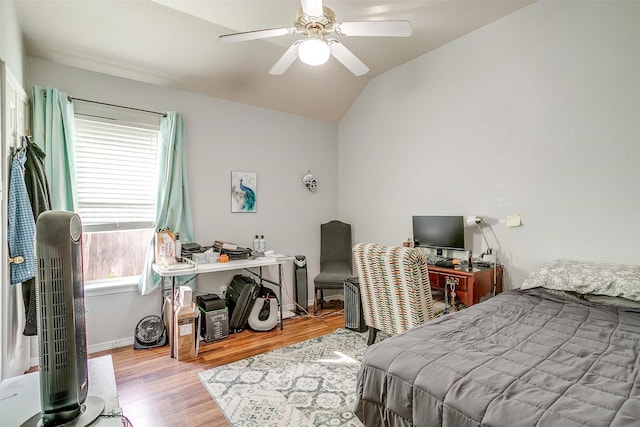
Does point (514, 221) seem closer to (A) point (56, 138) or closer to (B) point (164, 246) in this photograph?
(B) point (164, 246)

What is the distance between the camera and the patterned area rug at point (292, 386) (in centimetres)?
197

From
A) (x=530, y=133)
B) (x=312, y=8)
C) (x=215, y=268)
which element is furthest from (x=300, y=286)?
(x=312, y=8)

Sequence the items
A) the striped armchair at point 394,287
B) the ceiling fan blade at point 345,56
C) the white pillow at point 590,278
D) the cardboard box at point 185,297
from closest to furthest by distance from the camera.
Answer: the white pillow at point 590,278 < the ceiling fan blade at point 345,56 < the striped armchair at point 394,287 < the cardboard box at point 185,297

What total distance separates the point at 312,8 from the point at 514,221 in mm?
2430

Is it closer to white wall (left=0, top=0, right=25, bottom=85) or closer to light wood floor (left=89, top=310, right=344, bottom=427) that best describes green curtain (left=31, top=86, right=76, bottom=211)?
white wall (left=0, top=0, right=25, bottom=85)

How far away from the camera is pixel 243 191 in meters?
3.85

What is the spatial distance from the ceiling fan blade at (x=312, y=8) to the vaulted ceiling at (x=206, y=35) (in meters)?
0.85

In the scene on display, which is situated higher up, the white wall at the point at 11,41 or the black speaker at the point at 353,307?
the white wall at the point at 11,41

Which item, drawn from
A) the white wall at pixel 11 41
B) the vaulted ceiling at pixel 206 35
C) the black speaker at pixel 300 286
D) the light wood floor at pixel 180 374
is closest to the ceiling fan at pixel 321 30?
the vaulted ceiling at pixel 206 35

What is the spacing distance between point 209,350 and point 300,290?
1438mm

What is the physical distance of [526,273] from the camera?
280 centimetres

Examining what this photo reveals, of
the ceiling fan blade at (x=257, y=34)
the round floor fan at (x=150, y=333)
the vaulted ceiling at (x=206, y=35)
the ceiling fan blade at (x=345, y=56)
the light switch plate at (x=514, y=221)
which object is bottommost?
the round floor fan at (x=150, y=333)

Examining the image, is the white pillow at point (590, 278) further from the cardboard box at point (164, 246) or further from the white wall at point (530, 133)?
the cardboard box at point (164, 246)

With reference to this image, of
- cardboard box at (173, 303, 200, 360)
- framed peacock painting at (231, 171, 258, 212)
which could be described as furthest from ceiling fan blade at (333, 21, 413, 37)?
cardboard box at (173, 303, 200, 360)
